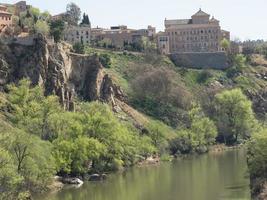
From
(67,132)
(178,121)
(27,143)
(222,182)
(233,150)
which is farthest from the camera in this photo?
(178,121)

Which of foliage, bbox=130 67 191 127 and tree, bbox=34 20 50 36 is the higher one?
tree, bbox=34 20 50 36

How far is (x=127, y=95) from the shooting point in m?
150

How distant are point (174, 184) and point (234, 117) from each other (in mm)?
59830

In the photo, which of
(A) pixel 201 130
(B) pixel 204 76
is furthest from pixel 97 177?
(B) pixel 204 76

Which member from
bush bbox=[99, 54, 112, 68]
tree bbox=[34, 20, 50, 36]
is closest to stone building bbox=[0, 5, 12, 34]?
tree bbox=[34, 20, 50, 36]

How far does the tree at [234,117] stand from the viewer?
470ft

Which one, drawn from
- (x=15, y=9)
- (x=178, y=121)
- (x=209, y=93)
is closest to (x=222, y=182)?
(x=178, y=121)

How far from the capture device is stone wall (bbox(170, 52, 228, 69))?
18825 centimetres

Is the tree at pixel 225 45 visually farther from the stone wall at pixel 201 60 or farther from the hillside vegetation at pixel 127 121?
the hillside vegetation at pixel 127 121

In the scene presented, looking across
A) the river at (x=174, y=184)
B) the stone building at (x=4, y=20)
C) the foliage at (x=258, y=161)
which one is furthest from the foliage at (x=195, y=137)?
the foliage at (x=258, y=161)

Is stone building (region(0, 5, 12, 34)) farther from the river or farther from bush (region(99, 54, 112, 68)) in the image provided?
the river

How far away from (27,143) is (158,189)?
1809 centimetres

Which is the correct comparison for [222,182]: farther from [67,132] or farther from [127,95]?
[127,95]

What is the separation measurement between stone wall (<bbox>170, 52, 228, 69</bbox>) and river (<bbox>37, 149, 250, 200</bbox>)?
7574 cm
